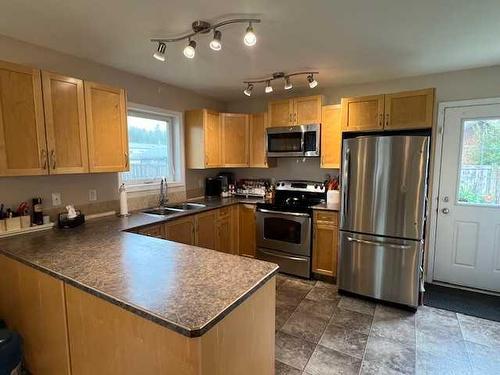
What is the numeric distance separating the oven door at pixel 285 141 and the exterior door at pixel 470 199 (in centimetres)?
162

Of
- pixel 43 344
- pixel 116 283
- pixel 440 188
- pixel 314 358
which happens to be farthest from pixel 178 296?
pixel 440 188

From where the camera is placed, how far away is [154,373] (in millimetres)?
1070

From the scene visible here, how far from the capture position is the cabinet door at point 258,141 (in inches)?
156

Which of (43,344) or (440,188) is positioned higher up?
(440,188)

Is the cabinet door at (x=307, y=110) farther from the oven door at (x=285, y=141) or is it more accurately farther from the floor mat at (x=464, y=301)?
the floor mat at (x=464, y=301)

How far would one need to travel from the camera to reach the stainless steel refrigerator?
2.53 m

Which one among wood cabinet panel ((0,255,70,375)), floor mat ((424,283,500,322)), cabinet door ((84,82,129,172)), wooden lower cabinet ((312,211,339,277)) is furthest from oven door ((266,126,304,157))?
Answer: wood cabinet panel ((0,255,70,375))

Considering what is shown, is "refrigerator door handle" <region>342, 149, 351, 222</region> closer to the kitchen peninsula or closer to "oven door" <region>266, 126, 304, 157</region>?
"oven door" <region>266, 126, 304, 157</region>

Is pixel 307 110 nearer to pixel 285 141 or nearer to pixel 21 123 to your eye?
pixel 285 141

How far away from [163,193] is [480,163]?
3.61m

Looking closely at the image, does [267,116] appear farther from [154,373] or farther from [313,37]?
[154,373]

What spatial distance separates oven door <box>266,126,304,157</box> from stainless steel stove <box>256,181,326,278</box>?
549mm

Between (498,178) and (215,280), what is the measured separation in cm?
327

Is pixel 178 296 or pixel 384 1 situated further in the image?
pixel 384 1
